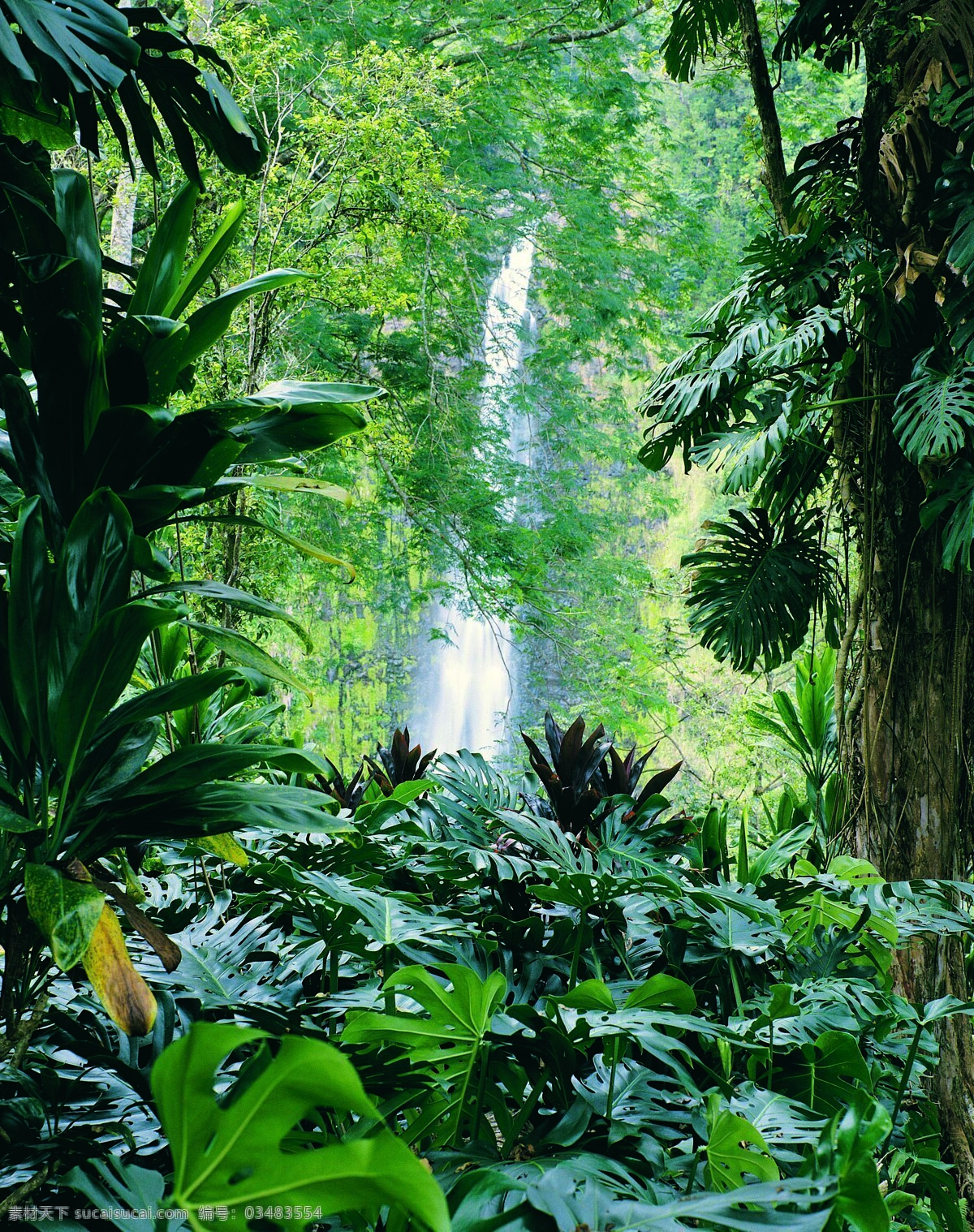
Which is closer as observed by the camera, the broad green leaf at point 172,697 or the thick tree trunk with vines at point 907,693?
the broad green leaf at point 172,697

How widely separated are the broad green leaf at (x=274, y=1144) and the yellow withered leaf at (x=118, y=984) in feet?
0.89

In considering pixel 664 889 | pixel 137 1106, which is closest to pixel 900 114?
pixel 664 889

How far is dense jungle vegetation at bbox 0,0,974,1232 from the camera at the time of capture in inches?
26.1

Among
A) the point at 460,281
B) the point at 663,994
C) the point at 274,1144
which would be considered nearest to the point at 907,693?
the point at 663,994

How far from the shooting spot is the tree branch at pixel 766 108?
224cm

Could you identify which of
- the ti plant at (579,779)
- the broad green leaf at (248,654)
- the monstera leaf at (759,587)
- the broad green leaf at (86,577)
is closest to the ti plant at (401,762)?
the ti plant at (579,779)

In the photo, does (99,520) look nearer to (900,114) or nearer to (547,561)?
(900,114)

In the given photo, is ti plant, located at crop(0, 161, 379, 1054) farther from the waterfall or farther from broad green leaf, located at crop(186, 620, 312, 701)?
the waterfall

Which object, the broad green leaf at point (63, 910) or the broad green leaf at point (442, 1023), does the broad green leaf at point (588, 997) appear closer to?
the broad green leaf at point (442, 1023)

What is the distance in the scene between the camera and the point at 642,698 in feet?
16.2

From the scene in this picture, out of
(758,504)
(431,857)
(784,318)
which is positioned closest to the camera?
(431,857)

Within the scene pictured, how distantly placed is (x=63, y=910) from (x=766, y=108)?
2446mm

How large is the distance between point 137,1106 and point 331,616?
7907 millimetres

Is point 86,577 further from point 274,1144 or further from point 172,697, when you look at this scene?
point 274,1144
